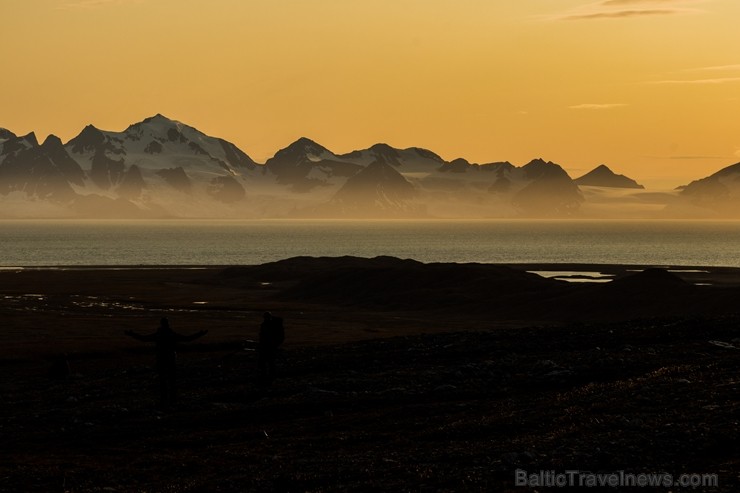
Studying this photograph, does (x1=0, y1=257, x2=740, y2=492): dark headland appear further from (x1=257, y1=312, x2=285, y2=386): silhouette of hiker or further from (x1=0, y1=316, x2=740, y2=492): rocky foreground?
(x1=257, y1=312, x2=285, y2=386): silhouette of hiker

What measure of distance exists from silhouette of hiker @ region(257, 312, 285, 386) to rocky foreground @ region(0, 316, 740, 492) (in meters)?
0.55

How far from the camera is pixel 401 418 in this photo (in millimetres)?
25938

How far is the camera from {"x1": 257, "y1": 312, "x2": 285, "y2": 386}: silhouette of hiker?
1259 inches

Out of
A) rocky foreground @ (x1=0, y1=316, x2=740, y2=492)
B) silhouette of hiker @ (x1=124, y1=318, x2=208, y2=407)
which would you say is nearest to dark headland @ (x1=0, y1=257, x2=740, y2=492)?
rocky foreground @ (x1=0, y1=316, x2=740, y2=492)

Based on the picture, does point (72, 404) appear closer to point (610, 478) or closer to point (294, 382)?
point (294, 382)

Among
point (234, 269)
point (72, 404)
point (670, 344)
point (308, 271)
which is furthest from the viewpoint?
point (234, 269)

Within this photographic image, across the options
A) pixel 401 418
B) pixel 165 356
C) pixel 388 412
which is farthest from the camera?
pixel 165 356

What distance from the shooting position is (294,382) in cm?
3281

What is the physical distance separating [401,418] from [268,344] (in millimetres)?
7596

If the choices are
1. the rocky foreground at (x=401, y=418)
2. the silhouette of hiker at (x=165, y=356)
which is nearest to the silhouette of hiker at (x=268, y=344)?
the rocky foreground at (x=401, y=418)

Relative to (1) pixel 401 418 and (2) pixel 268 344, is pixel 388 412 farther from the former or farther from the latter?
(2) pixel 268 344

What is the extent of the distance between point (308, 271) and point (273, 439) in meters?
112

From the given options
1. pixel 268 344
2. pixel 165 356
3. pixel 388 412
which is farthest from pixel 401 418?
pixel 165 356

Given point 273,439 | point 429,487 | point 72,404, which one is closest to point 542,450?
point 429,487
